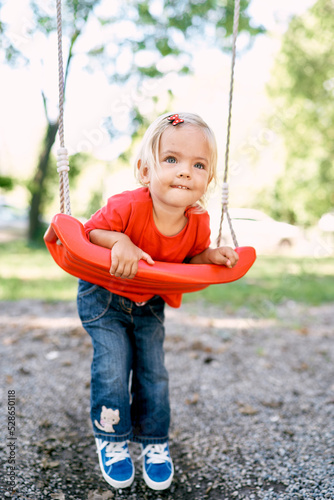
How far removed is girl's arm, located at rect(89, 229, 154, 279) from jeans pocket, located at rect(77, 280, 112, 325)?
0.29 metres

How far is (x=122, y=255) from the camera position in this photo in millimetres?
1489

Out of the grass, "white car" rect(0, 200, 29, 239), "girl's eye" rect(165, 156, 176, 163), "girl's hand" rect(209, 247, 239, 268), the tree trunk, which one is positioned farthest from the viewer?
"white car" rect(0, 200, 29, 239)

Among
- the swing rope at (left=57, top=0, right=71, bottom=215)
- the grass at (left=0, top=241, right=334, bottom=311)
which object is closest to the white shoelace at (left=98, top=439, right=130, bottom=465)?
the swing rope at (left=57, top=0, right=71, bottom=215)

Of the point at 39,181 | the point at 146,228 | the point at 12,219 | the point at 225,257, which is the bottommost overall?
the point at 12,219

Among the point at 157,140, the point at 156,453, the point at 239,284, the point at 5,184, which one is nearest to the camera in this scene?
the point at 157,140

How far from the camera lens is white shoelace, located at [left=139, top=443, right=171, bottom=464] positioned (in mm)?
1830

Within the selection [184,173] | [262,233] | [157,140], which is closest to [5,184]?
[157,140]

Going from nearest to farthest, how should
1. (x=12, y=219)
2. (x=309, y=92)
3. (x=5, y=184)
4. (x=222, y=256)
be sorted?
(x=222, y=256)
(x=5, y=184)
(x=309, y=92)
(x=12, y=219)

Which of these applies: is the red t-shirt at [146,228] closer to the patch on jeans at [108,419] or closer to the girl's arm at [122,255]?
the girl's arm at [122,255]

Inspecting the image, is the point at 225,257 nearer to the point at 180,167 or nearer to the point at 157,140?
the point at 180,167

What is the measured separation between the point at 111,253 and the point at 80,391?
1547 mm

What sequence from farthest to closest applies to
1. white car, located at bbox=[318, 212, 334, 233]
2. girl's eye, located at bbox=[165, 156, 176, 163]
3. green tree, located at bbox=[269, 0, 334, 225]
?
1. white car, located at bbox=[318, 212, 334, 233]
2. green tree, located at bbox=[269, 0, 334, 225]
3. girl's eye, located at bbox=[165, 156, 176, 163]

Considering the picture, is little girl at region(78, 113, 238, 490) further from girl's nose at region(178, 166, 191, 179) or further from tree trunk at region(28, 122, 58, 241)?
tree trunk at region(28, 122, 58, 241)

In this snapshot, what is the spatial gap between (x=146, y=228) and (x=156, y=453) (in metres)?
0.97
